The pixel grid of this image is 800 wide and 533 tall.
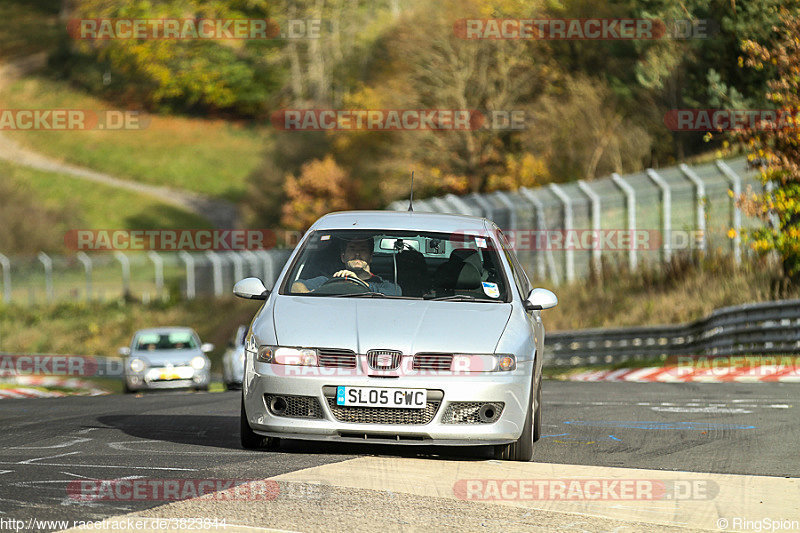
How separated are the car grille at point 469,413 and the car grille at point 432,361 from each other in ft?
0.86

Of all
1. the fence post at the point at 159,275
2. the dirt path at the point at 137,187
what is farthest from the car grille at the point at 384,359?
the dirt path at the point at 137,187

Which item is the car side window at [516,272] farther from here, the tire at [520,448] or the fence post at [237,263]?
the fence post at [237,263]

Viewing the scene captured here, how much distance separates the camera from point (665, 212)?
28750 millimetres

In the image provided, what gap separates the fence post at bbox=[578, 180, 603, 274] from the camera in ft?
99.0

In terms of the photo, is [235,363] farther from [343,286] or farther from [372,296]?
[372,296]

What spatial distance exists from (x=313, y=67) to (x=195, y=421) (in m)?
63.2

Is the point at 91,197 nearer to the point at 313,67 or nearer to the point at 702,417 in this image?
the point at 313,67

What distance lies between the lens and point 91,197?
252 ft

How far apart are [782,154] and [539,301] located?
546 inches

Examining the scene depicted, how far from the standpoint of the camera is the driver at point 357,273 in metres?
10.1

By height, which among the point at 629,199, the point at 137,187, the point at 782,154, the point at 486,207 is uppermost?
the point at 782,154

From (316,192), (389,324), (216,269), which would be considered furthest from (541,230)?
(316,192)

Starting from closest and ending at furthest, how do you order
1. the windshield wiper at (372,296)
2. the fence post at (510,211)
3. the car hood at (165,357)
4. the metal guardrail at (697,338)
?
1. the windshield wiper at (372,296)
2. the metal guardrail at (697,338)
3. the car hood at (165,357)
4. the fence post at (510,211)

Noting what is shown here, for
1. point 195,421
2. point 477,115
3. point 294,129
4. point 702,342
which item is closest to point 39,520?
point 195,421
